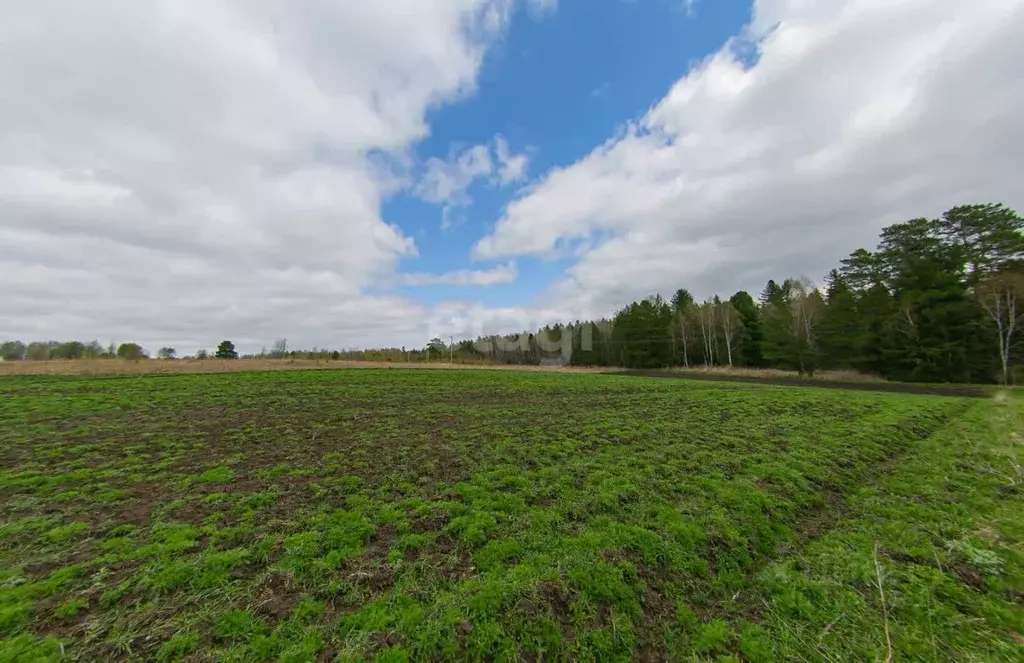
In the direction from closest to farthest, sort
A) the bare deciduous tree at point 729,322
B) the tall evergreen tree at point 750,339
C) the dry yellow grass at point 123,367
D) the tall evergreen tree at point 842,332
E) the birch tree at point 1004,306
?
the birch tree at point 1004,306 < the dry yellow grass at point 123,367 < the tall evergreen tree at point 842,332 < the bare deciduous tree at point 729,322 < the tall evergreen tree at point 750,339

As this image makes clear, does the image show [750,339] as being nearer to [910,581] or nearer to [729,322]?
[729,322]

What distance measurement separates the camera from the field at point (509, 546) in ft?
14.8

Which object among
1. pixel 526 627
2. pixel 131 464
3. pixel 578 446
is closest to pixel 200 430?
pixel 131 464

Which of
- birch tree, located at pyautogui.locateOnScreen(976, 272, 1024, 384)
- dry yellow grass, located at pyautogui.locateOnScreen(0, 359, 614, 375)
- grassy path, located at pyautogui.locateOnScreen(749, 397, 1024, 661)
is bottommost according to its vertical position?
grassy path, located at pyautogui.locateOnScreen(749, 397, 1024, 661)

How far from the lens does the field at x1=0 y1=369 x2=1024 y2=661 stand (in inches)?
178

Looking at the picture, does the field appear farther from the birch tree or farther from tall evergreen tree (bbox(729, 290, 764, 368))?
tall evergreen tree (bbox(729, 290, 764, 368))

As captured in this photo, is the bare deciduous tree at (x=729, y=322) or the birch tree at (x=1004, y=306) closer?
the birch tree at (x=1004, y=306)

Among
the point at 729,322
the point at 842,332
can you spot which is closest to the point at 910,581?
the point at 842,332

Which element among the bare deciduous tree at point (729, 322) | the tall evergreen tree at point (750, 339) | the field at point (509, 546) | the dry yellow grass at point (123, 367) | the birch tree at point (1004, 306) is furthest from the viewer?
the tall evergreen tree at point (750, 339)

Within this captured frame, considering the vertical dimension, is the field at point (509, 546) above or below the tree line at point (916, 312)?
below

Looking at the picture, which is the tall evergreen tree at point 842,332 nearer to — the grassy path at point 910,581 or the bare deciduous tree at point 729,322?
the bare deciduous tree at point 729,322

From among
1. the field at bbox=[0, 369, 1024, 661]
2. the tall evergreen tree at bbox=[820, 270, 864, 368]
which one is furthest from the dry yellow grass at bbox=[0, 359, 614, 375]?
the tall evergreen tree at bbox=[820, 270, 864, 368]

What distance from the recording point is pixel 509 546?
6285 millimetres

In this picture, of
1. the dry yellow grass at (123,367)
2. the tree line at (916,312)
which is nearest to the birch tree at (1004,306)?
the tree line at (916,312)
